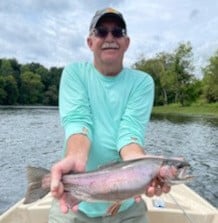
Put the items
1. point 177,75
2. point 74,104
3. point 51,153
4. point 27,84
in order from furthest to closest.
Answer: point 27,84
point 177,75
point 51,153
point 74,104

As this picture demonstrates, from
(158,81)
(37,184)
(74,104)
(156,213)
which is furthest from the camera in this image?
(158,81)

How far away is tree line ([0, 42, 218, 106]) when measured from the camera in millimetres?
83750

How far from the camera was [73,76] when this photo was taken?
11.6ft

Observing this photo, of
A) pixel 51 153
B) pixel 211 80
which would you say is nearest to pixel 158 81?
pixel 211 80

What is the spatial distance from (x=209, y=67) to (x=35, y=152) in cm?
6300

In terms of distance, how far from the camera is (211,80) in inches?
3019

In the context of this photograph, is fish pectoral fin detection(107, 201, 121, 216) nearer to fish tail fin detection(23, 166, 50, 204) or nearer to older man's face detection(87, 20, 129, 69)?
fish tail fin detection(23, 166, 50, 204)

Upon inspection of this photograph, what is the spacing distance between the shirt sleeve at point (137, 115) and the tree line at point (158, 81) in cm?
7257

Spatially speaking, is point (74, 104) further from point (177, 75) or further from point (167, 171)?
point (177, 75)

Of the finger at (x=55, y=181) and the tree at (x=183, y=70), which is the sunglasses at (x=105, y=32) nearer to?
the finger at (x=55, y=181)

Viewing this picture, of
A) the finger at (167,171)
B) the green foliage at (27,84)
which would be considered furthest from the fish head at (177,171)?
the green foliage at (27,84)

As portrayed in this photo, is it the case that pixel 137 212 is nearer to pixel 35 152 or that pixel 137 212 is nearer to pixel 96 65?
pixel 96 65

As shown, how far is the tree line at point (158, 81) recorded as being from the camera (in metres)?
83.8

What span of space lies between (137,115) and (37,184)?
104cm
